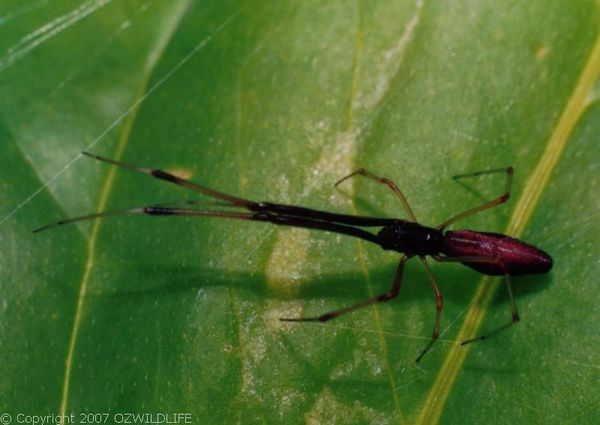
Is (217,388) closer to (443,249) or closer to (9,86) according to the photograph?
(443,249)

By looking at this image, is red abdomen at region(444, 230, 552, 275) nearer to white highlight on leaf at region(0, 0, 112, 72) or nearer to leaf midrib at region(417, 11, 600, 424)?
leaf midrib at region(417, 11, 600, 424)

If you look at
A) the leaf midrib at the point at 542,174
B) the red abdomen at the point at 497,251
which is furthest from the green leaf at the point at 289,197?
the red abdomen at the point at 497,251

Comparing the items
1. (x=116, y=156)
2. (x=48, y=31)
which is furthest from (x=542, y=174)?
(x=48, y=31)

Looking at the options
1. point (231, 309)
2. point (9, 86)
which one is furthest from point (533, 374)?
point (9, 86)

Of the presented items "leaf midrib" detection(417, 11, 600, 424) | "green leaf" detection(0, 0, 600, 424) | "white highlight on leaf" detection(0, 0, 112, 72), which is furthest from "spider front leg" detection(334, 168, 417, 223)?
"white highlight on leaf" detection(0, 0, 112, 72)

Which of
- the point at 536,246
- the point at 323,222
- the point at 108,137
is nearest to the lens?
the point at 323,222

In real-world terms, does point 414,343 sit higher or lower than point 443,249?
lower

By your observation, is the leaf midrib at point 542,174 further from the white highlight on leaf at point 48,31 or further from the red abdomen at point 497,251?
the white highlight on leaf at point 48,31
